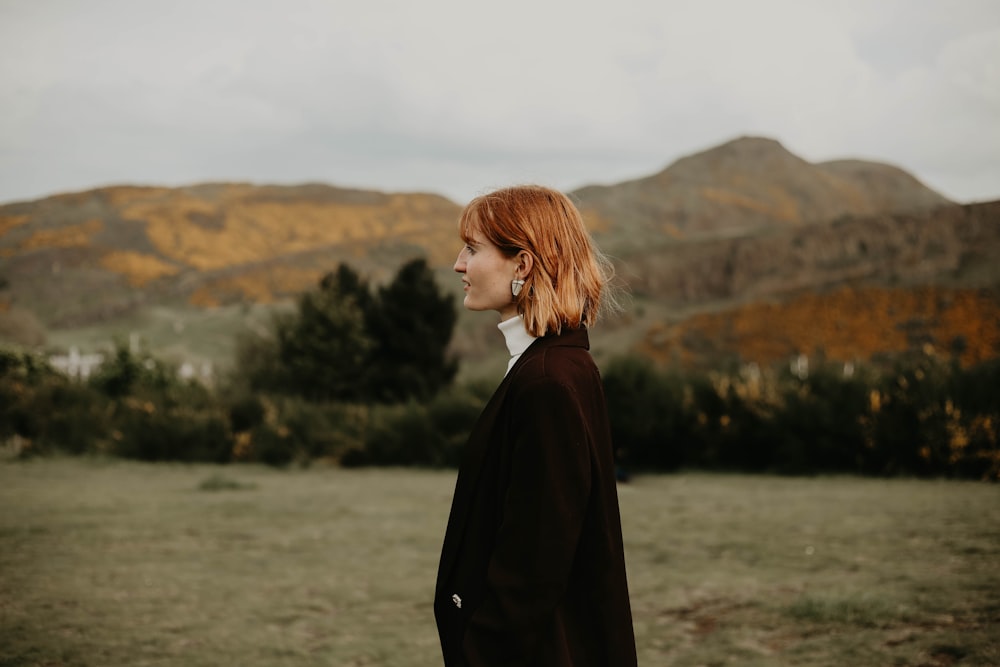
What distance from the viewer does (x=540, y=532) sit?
2.06 meters

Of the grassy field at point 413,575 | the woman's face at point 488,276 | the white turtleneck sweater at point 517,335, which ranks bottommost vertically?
the grassy field at point 413,575

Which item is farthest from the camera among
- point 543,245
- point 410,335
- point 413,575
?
point 410,335

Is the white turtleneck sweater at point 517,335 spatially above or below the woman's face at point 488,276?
below

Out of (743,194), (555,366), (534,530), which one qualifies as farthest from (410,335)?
(743,194)

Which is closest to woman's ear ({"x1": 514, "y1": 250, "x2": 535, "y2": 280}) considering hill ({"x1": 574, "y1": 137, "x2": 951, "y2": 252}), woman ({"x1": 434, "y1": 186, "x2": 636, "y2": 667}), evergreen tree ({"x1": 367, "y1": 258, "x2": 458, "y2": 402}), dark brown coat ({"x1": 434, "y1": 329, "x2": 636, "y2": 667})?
woman ({"x1": 434, "y1": 186, "x2": 636, "y2": 667})

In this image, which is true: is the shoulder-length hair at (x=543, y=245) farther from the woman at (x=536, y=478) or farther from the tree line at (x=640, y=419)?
the tree line at (x=640, y=419)

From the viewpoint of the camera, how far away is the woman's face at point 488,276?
2.34 m

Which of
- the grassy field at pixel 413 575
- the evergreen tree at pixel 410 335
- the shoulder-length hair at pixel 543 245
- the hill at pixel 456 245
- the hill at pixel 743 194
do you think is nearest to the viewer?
the shoulder-length hair at pixel 543 245

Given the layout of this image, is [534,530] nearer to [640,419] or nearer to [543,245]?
[543,245]

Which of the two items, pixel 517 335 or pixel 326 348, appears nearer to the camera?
pixel 517 335

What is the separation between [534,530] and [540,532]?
14 millimetres

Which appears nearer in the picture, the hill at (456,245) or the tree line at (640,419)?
the tree line at (640,419)

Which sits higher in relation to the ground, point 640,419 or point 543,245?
point 543,245

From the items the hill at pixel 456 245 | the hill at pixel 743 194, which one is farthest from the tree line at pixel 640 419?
the hill at pixel 743 194
